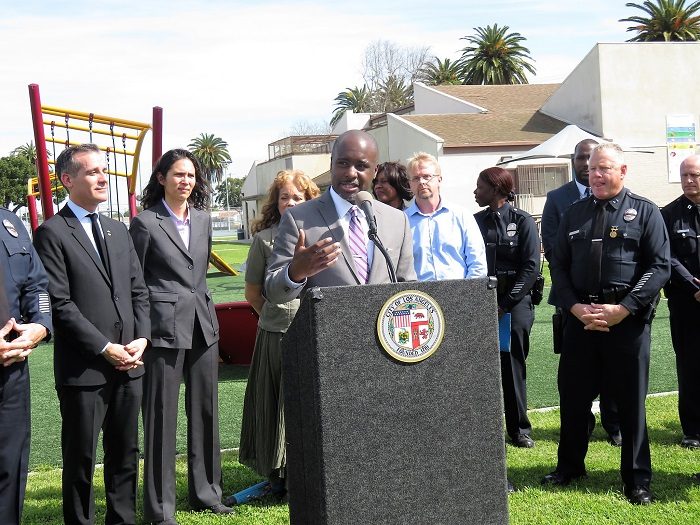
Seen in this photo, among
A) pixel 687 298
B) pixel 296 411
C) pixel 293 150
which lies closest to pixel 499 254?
pixel 687 298

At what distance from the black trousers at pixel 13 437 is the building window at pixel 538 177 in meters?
32.9

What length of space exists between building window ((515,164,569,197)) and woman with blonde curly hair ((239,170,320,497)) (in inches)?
1227

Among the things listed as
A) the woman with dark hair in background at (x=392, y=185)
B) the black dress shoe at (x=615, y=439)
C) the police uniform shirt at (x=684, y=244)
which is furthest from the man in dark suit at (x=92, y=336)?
the police uniform shirt at (x=684, y=244)

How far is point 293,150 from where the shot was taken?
50250 mm

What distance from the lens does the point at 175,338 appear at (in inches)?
209

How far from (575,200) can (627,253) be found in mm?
1670

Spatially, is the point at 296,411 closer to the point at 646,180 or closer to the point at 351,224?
the point at 351,224

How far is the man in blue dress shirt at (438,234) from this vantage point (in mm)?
5734

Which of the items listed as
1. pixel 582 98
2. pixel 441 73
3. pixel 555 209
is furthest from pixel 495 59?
pixel 555 209

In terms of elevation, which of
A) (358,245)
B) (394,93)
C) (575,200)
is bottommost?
(358,245)

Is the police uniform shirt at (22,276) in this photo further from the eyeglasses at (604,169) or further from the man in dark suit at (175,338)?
the eyeglasses at (604,169)

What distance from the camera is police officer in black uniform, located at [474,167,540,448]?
22.6ft

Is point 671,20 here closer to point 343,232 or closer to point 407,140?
point 407,140

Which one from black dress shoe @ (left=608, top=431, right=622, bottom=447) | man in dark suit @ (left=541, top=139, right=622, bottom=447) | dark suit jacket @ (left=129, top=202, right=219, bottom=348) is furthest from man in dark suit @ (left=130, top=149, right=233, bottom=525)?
black dress shoe @ (left=608, top=431, right=622, bottom=447)
